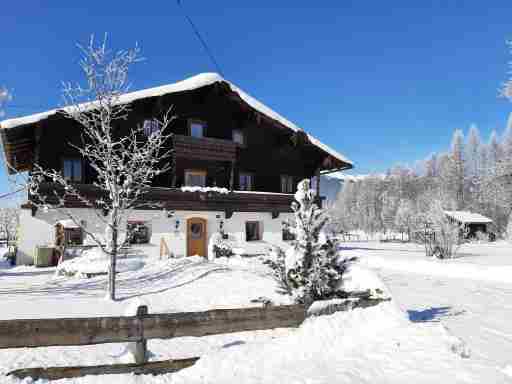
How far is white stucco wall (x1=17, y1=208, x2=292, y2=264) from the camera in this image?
49.6ft

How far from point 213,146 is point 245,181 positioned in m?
3.77

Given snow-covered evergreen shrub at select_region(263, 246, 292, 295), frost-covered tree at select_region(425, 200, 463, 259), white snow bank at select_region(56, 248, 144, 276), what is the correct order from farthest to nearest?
frost-covered tree at select_region(425, 200, 463, 259)
white snow bank at select_region(56, 248, 144, 276)
snow-covered evergreen shrub at select_region(263, 246, 292, 295)

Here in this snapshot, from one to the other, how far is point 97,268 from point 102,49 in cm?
764

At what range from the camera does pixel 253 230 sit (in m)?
21.7

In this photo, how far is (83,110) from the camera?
11.2 metres

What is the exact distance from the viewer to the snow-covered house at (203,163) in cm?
1598

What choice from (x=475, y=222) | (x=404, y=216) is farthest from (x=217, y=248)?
(x=404, y=216)

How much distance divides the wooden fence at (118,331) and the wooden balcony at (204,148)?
15418 millimetres

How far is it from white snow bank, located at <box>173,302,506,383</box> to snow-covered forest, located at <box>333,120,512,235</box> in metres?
46.2

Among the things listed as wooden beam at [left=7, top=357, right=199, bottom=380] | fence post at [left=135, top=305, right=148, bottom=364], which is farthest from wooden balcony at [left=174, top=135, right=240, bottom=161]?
wooden beam at [left=7, top=357, right=199, bottom=380]

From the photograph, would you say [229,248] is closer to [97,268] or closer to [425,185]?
[97,268]

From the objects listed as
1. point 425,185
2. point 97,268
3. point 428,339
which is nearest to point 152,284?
point 97,268

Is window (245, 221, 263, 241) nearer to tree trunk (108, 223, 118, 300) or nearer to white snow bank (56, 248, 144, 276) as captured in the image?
white snow bank (56, 248, 144, 276)

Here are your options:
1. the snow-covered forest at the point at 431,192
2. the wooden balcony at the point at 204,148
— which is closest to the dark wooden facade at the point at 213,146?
the wooden balcony at the point at 204,148
